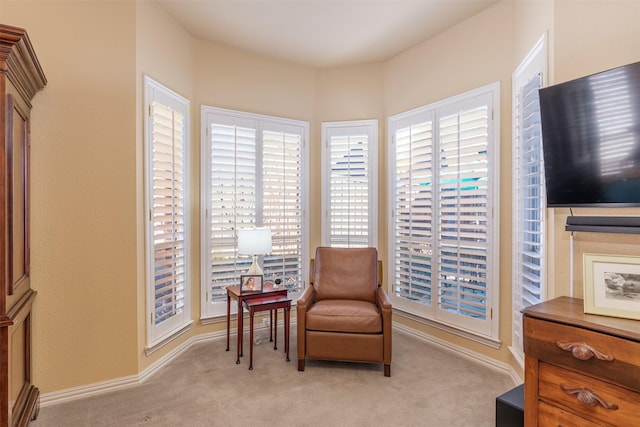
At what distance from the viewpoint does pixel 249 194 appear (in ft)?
12.0

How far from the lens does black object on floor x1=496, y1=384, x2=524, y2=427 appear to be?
1.82 metres

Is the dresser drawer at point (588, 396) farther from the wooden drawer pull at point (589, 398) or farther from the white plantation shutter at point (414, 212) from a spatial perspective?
the white plantation shutter at point (414, 212)

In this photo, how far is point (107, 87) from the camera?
97.0 inches

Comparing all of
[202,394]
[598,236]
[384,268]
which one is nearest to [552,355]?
[598,236]

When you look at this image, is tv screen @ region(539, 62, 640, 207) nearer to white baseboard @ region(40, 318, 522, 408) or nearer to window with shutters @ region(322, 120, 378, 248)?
white baseboard @ region(40, 318, 522, 408)

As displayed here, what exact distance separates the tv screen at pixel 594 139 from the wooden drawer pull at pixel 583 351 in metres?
0.71

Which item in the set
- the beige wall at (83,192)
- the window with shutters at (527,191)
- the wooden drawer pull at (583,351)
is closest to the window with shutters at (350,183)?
the window with shutters at (527,191)

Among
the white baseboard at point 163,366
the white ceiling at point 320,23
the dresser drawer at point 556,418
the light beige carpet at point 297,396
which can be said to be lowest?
the light beige carpet at point 297,396

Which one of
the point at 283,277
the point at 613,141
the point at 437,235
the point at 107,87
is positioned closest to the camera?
the point at 613,141

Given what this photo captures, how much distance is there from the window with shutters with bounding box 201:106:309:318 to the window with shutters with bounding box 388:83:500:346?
108cm

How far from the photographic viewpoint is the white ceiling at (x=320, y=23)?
283 cm

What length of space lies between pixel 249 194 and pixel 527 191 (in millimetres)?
2548

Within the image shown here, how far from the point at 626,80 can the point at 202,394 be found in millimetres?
3059

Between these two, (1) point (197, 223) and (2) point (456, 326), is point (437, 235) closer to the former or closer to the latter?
(2) point (456, 326)
